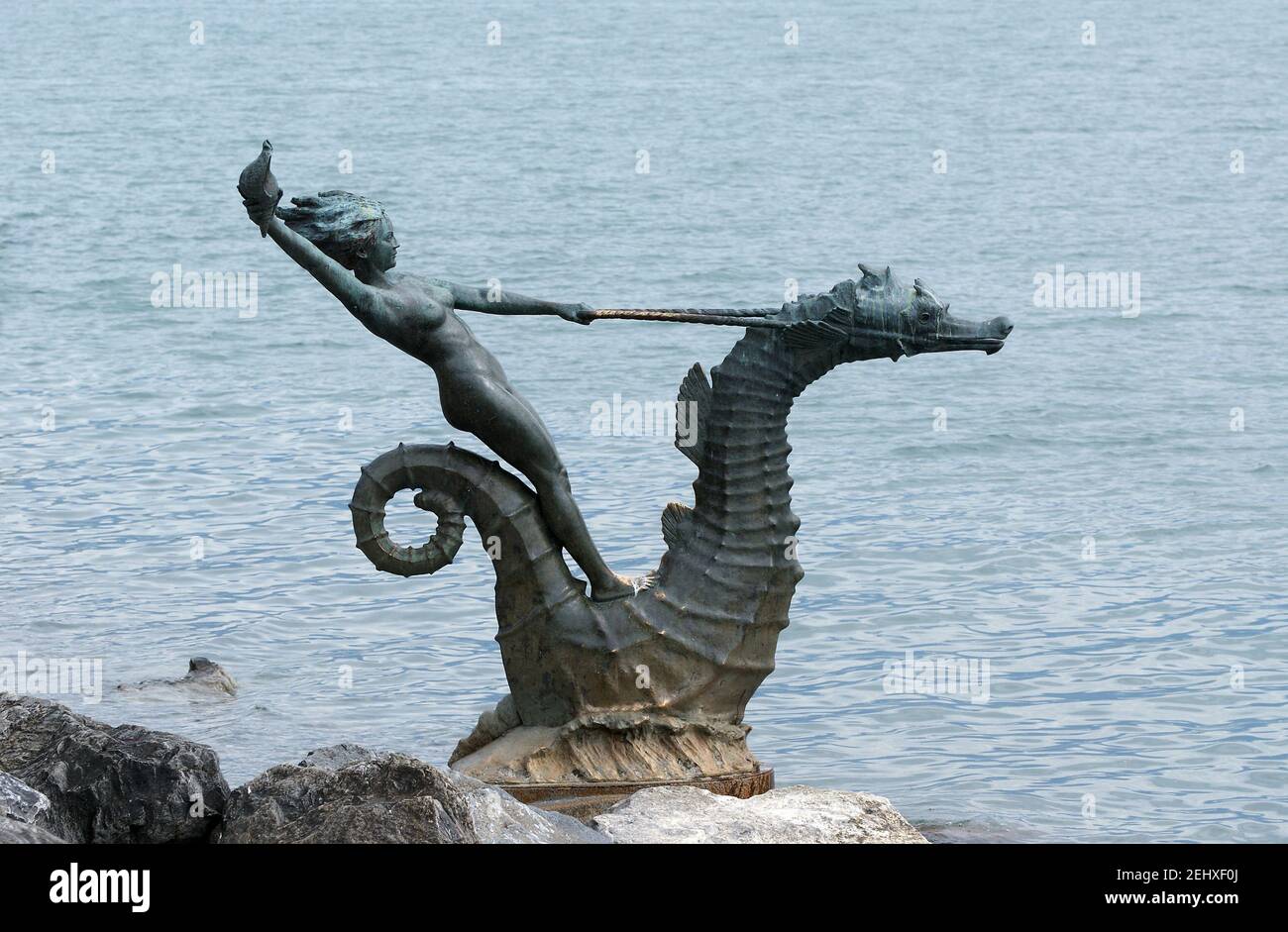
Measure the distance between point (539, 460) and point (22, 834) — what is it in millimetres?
2694

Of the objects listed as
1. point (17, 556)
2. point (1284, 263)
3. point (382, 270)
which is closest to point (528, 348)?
point (17, 556)

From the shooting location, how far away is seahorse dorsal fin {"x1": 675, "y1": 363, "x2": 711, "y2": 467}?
343 inches

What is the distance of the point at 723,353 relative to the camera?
18578mm

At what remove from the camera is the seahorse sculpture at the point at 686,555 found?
28.0 feet

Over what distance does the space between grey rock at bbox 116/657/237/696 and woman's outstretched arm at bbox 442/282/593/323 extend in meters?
3.70

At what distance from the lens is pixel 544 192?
25.0m
